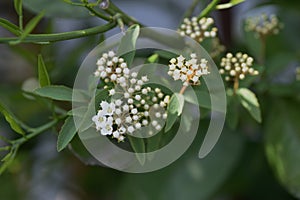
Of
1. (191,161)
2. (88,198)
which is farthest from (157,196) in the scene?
(88,198)

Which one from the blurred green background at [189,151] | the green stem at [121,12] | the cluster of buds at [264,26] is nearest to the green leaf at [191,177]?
the blurred green background at [189,151]

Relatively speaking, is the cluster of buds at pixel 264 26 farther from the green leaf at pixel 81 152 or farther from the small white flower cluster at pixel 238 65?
the green leaf at pixel 81 152

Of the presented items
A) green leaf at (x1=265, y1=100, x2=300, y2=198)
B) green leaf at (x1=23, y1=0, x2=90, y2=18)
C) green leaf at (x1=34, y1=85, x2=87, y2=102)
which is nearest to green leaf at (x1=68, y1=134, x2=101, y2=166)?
green leaf at (x1=34, y1=85, x2=87, y2=102)

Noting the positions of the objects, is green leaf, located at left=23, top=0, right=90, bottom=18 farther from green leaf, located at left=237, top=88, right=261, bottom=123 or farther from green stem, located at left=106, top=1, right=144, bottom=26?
green leaf, located at left=237, top=88, right=261, bottom=123

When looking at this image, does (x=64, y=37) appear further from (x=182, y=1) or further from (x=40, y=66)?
(x=182, y=1)

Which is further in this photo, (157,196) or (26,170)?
(26,170)

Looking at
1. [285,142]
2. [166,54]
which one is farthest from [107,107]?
[285,142]

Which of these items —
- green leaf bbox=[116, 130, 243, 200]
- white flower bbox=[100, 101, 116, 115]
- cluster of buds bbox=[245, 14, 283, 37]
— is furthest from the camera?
green leaf bbox=[116, 130, 243, 200]
